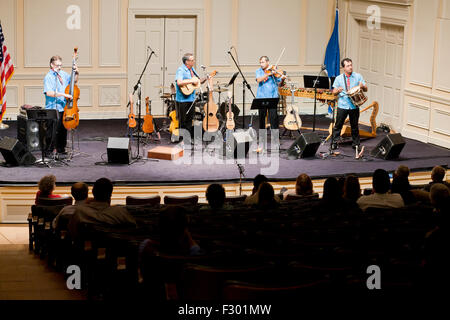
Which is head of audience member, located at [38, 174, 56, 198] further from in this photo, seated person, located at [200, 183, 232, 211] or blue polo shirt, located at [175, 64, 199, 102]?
blue polo shirt, located at [175, 64, 199, 102]

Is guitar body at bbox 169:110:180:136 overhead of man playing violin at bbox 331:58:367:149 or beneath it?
beneath

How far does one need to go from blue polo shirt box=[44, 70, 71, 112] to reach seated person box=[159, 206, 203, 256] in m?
6.71

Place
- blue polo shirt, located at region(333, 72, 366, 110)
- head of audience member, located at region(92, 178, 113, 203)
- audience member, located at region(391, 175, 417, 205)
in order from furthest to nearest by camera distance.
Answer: blue polo shirt, located at region(333, 72, 366, 110)
audience member, located at region(391, 175, 417, 205)
head of audience member, located at region(92, 178, 113, 203)

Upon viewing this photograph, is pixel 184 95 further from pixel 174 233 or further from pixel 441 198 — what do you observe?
pixel 174 233

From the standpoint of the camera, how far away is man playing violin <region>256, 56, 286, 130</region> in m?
12.3

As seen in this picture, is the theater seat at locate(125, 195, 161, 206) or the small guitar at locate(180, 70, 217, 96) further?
the small guitar at locate(180, 70, 217, 96)

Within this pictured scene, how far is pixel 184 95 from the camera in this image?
484 inches

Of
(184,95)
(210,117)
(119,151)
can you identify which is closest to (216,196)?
(119,151)

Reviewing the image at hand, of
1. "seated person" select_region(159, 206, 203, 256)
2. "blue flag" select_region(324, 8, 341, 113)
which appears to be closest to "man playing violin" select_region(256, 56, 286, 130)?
"blue flag" select_region(324, 8, 341, 113)

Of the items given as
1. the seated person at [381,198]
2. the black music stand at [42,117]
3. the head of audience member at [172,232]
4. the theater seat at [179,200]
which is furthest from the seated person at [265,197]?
the black music stand at [42,117]

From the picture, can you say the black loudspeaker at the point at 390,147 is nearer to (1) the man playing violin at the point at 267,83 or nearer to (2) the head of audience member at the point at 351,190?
(1) the man playing violin at the point at 267,83

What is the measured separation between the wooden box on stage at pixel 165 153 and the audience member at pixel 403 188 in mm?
4858
